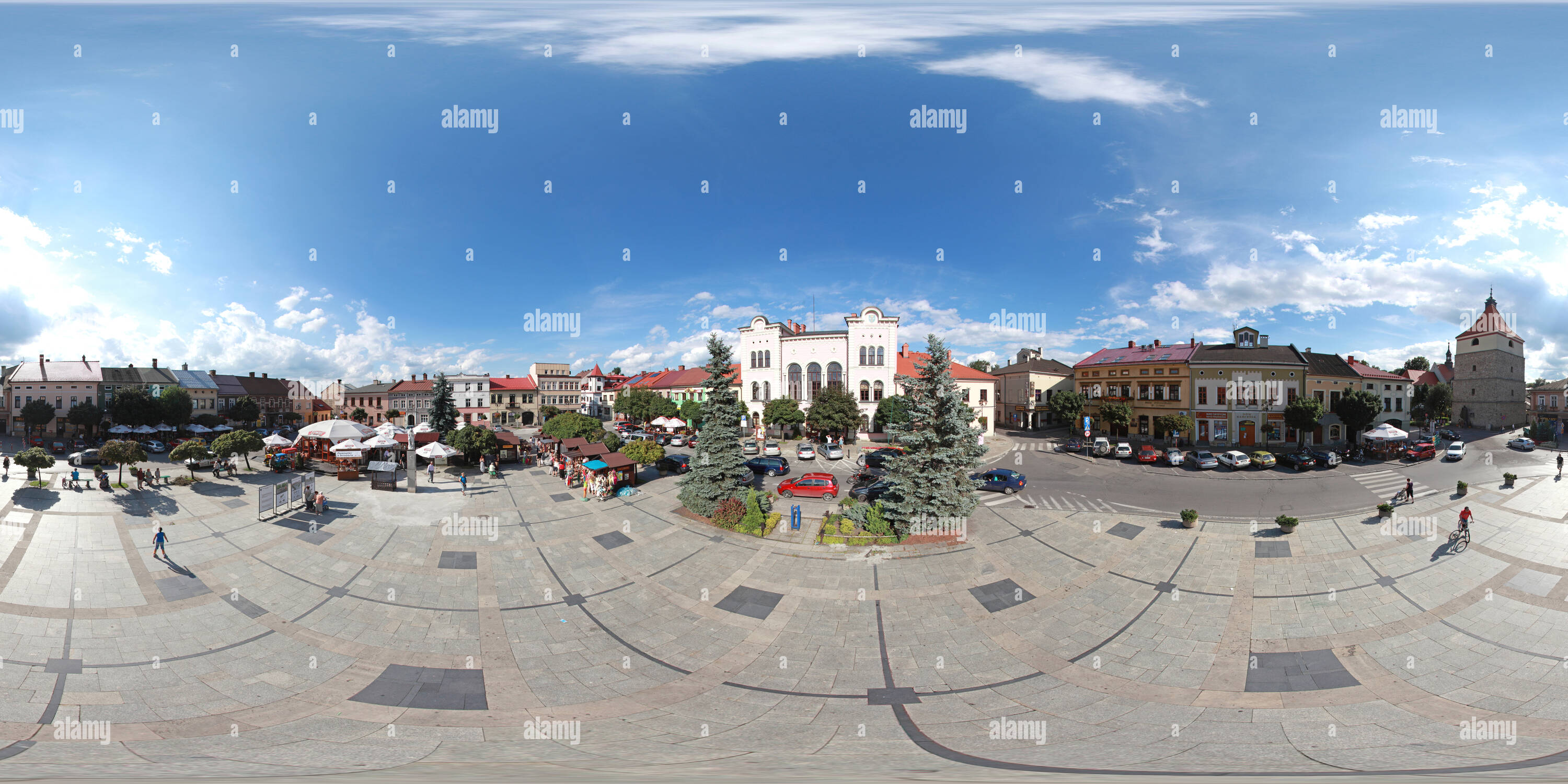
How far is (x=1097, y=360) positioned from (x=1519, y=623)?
2661 cm

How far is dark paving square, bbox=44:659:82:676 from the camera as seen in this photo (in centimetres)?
680

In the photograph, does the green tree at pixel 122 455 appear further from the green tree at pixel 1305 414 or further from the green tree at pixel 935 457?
the green tree at pixel 1305 414

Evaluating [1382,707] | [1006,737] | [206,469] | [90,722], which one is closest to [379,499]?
[206,469]

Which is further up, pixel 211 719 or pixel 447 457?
pixel 447 457

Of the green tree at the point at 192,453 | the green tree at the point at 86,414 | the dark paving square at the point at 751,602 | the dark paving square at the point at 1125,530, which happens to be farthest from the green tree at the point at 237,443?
the green tree at the point at 86,414

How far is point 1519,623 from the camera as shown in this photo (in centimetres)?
782

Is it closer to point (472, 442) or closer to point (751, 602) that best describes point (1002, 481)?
point (751, 602)

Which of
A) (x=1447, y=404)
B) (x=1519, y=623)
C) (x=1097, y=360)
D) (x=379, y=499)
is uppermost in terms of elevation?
(x=1097, y=360)

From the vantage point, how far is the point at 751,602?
8656 mm

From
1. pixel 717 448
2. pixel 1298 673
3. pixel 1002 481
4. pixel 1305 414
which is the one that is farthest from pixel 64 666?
pixel 1305 414

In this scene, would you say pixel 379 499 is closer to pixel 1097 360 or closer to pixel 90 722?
pixel 90 722

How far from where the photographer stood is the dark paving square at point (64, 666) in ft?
22.3

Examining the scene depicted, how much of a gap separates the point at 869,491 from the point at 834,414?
12.2 m

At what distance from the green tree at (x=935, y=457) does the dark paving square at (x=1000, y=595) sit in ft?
6.89
